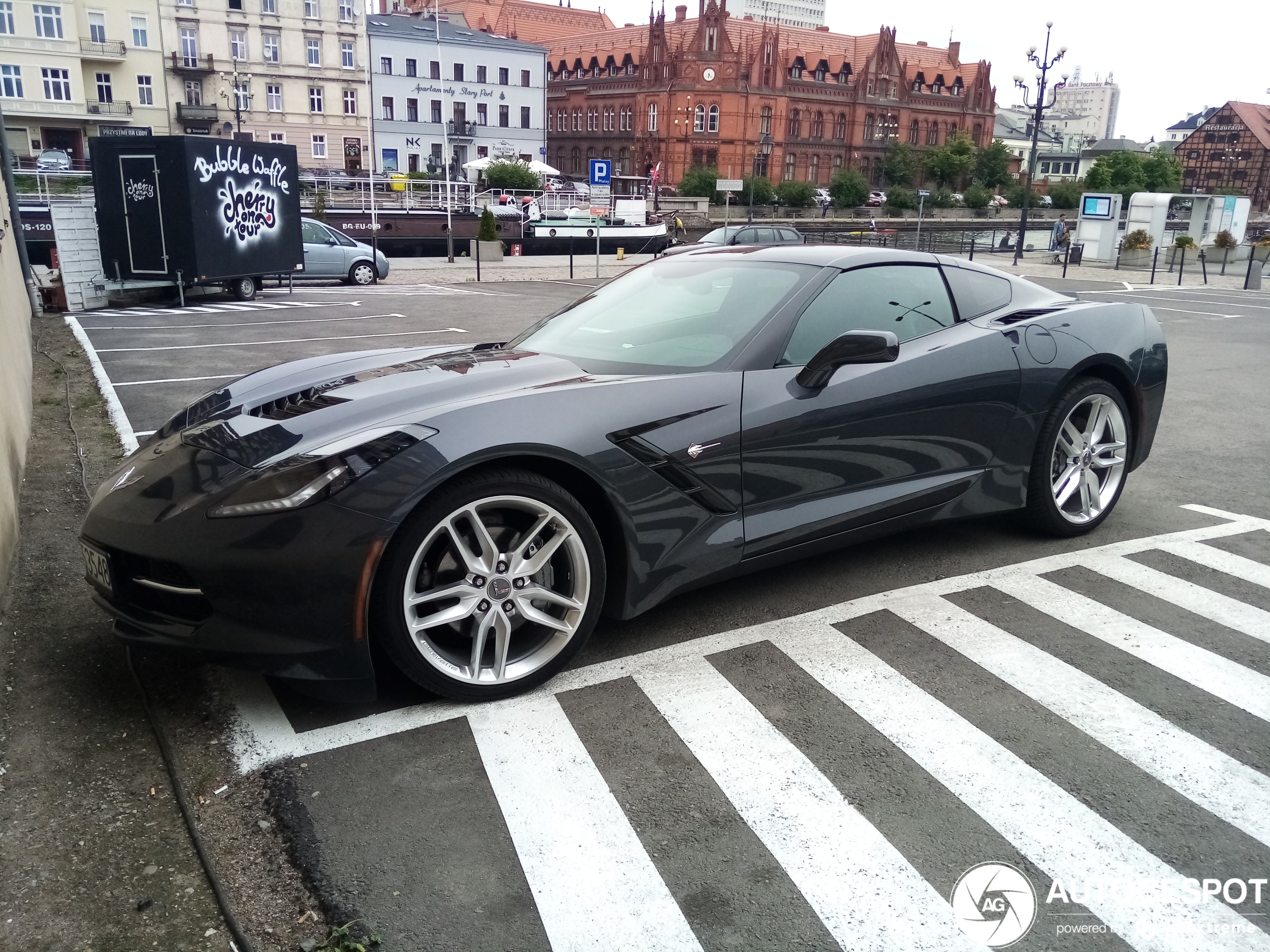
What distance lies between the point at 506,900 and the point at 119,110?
2902 inches

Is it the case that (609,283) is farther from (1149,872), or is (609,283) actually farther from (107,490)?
(1149,872)

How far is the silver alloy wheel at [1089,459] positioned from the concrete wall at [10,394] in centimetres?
480

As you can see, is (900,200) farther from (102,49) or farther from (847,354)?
(847,354)

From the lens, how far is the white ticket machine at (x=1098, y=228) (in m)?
34.2

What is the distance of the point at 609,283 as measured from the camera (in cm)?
523

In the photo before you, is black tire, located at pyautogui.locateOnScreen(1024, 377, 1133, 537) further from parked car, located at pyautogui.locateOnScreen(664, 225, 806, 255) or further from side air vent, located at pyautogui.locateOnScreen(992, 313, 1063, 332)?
parked car, located at pyautogui.locateOnScreen(664, 225, 806, 255)

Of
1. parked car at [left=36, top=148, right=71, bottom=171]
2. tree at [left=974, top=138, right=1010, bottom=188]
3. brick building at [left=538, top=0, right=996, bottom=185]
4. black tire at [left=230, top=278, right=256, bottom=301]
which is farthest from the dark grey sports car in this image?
tree at [left=974, top=138, right=1010, bottom=188]

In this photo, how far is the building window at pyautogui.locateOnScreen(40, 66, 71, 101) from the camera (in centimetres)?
6106

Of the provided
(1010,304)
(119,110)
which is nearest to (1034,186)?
(119,110)

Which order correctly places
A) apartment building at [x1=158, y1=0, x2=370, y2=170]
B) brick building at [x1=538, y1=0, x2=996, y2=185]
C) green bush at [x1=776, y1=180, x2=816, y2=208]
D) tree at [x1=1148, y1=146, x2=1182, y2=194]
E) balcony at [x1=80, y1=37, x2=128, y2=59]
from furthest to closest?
tree at [x1=1148, y1=146, x2=1182, y2=194] → brick building at [x1=538, y1=0, x2=996, y2=185] → green bush at [x1=776, y1=180, x2=816, y2=208] → apartment building at [x1=158, y1=0, x2=370, y2=170] → balcony at [x1=80, y1=37, x2=128, y2=59]

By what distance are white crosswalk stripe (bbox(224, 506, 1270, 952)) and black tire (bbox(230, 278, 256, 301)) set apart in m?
16.3

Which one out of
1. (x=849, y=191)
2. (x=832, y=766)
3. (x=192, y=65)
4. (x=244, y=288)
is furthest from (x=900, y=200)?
(x=832, y=766)

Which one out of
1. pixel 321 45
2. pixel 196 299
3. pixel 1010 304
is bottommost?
pixel 196 299

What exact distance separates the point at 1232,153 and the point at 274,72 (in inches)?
4491
